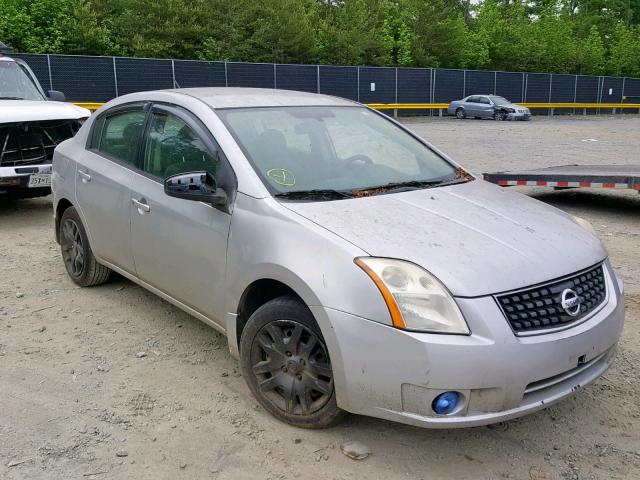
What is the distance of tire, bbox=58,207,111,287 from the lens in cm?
507

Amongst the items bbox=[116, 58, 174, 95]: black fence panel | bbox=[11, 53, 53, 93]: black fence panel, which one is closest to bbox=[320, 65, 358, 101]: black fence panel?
bbox=[116, 58, 174, 95]: black fence panel

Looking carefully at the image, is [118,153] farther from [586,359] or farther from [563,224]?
[586,359]

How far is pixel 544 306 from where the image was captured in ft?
9.17

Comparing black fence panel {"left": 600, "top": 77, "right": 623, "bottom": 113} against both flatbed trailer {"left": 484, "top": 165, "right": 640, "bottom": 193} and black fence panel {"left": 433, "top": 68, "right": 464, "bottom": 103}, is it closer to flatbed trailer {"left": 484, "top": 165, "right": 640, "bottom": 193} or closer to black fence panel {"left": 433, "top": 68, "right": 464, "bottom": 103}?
black fence panel {"left": 433, "top": 68, "right": 464, "bottom": 103}

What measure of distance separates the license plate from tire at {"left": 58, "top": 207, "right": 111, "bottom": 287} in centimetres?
246

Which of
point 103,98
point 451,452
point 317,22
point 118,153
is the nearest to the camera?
point 451,452

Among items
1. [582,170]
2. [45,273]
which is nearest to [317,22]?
[582,170]

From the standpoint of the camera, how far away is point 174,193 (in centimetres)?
348

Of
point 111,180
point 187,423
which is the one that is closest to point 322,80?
point 111,180

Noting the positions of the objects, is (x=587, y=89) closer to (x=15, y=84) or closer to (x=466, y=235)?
(x=15, y=84)

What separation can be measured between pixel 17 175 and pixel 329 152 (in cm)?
504

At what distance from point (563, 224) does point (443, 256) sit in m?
1.01

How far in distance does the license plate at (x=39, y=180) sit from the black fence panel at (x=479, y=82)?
3287 cm

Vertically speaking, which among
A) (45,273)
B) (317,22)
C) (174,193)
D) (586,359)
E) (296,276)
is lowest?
(45,273)
